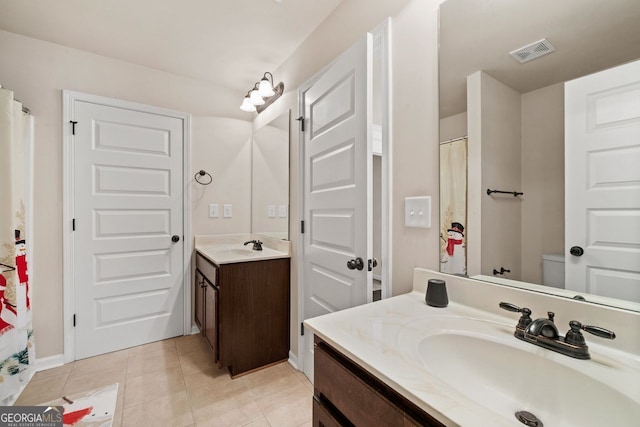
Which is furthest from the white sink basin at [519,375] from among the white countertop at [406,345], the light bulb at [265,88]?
the light bulb at [265,88]

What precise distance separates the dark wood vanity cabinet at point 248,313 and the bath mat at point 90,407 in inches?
24.5

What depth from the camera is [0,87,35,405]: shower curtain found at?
1584 mm

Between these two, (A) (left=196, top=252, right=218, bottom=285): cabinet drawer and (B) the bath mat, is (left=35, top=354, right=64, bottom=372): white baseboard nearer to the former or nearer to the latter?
(B) the bath mat

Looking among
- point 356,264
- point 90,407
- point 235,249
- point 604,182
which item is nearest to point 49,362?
point 90,407

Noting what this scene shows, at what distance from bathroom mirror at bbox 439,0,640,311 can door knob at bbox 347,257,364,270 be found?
0.37m

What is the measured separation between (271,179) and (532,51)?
6.47 feet

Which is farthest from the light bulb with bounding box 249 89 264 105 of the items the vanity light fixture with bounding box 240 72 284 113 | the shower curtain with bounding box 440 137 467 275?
the shower curtain with bounding box 440 137 467 275

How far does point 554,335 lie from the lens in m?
0.69

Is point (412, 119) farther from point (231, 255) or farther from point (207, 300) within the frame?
point (207, 300)

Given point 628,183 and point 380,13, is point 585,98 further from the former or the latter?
point 380,13

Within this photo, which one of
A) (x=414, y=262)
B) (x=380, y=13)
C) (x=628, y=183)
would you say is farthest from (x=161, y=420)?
(x=380, y=13)

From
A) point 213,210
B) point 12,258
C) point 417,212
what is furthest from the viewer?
point 213,210

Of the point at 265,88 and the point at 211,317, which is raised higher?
the point at 265,88

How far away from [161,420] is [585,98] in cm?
232
